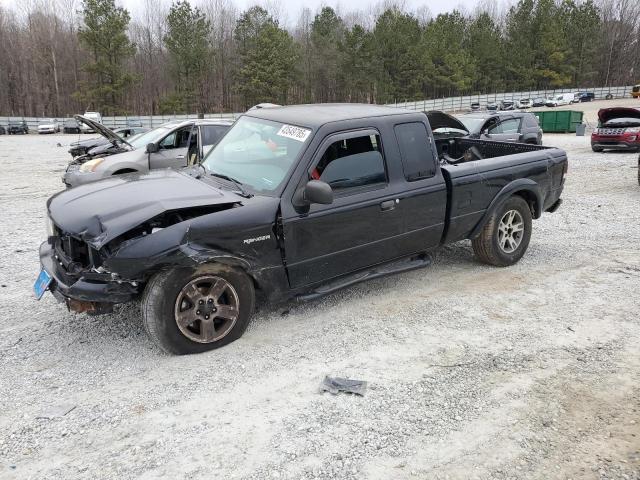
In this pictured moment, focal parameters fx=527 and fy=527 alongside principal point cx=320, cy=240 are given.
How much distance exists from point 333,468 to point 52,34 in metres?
83.5

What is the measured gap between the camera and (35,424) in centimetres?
327

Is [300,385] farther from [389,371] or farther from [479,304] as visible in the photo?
[479,304]

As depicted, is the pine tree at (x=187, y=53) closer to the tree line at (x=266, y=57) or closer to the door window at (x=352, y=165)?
the tree line at (x=266, y=57)

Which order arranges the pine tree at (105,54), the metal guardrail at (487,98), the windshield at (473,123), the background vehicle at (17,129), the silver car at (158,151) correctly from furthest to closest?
the metal guardrail at (487,98) < the pine tree at (105,54) < the background vehicle at (17,129) < the windshield at (473,123) < the silver car at (158,151)

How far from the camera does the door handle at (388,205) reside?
479 cm

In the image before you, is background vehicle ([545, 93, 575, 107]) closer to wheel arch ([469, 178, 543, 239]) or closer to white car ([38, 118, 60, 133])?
white car ([38, 118, 60, 133])

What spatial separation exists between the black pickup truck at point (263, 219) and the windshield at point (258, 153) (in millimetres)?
14

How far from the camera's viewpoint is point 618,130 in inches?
697

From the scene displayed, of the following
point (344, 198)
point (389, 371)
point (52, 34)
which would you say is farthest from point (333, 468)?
point (52, 34)

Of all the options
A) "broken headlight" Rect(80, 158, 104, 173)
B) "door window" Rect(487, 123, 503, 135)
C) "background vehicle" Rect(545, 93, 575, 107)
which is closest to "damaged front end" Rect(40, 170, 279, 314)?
"broken headlight" Rect(80, 158, 104, 173)

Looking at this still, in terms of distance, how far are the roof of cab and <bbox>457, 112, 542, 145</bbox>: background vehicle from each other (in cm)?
830

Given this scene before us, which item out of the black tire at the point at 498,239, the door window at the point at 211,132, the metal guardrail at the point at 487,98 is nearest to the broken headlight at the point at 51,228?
the black tire at the point at 498,239

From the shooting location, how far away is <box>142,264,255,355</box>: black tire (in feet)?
12.5

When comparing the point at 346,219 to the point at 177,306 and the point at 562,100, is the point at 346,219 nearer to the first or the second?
the point at 177,306
